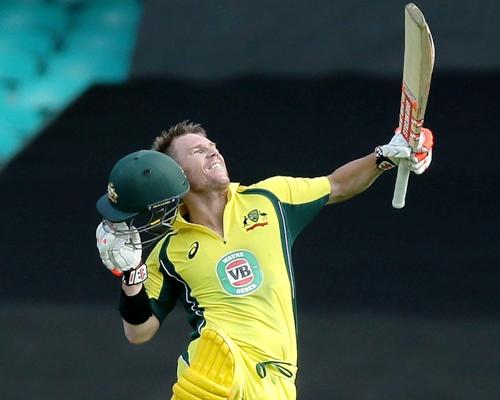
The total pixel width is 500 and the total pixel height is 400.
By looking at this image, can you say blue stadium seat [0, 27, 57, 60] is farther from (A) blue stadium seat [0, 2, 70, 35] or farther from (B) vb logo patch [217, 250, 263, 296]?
(B) vb logo patch [217, 250, 263, 296]

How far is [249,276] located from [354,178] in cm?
40

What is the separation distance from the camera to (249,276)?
3.59 metres

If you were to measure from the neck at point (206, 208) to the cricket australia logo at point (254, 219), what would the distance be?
0.21 feet

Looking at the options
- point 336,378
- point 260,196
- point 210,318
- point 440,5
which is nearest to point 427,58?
point 260,196

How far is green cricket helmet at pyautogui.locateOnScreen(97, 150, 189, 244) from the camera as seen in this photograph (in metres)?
3.27

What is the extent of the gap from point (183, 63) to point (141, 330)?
138 cm

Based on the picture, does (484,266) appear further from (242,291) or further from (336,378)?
(242,291)

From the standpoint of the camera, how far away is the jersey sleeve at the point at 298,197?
3.73 meters

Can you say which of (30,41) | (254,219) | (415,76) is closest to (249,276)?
(254,219)

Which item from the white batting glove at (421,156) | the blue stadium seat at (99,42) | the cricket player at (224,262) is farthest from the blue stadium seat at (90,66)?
the white batting glove at (421,156)

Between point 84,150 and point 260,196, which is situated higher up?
point 260,196

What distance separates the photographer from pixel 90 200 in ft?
15.7

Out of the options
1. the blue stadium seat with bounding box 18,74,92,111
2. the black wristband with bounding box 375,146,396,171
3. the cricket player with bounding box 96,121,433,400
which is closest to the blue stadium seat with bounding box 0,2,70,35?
the blue stadium seat with bounding box 18,74,92,111

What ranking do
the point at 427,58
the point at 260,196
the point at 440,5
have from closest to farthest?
the point at 427,58
the point at 260,196
the point at 440,5
